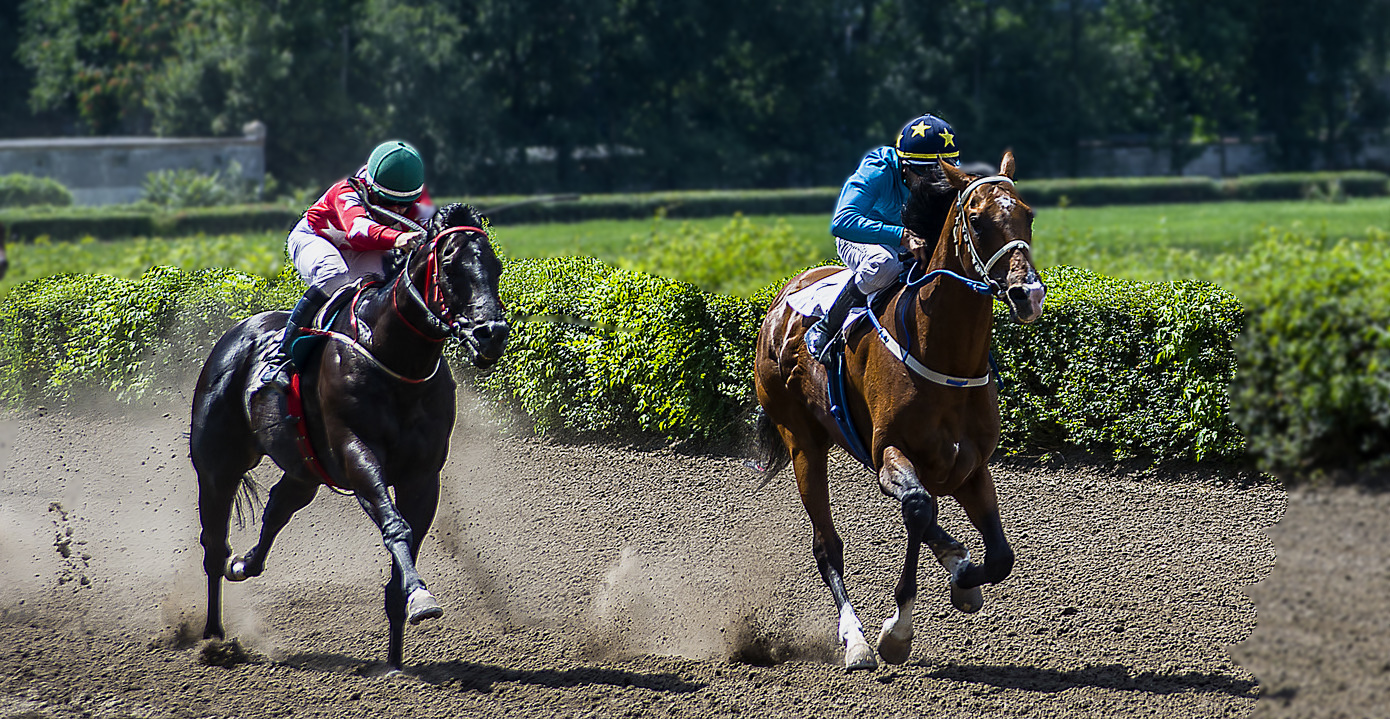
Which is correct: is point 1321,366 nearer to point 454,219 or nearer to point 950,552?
point 950,552

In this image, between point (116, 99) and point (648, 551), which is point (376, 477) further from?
point (116, 99)

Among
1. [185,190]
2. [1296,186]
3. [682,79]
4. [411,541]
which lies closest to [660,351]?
[411,541]

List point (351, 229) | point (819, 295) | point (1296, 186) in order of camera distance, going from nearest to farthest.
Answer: point (351, 229) → point (819, 295) → point (1296, 186)

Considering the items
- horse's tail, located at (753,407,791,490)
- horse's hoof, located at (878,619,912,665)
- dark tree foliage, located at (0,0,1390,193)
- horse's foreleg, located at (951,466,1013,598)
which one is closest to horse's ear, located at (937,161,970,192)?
horse's foreleg, located at (951,466,1013,598)

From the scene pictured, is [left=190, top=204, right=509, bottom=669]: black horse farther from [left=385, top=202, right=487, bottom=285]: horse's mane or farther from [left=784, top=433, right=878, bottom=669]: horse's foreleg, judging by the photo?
[left=784, top=433, right=878, bottom=669]: horse's foreleg

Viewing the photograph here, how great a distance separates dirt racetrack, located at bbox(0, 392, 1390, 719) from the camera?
4.42 metres

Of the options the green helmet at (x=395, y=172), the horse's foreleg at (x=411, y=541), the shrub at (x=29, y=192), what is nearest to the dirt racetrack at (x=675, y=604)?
the horse's foreleg at (x=411, y=541)

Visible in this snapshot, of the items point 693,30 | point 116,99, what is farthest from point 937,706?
point 116,99

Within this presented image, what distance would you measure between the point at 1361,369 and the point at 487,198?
38.7 meters

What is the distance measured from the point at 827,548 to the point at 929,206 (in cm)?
Answer: 153

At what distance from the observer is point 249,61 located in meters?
41.5

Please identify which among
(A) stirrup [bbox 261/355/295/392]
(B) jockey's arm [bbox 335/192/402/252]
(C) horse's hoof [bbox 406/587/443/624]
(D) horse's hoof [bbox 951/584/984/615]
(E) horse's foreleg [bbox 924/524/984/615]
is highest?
(B) jockey's arm [bbox 335/192/402/252]

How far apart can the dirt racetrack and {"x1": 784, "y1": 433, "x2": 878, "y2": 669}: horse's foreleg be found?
10cm

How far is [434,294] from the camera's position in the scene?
4660 mm
